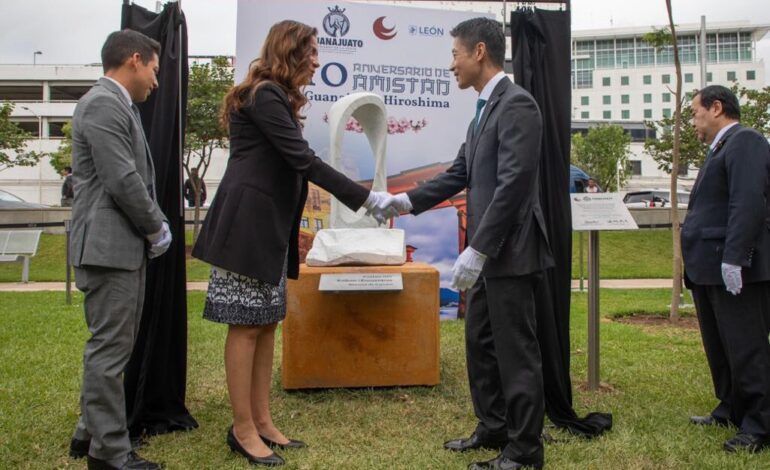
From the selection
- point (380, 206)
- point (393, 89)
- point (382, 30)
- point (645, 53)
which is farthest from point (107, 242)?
point (645, 53)

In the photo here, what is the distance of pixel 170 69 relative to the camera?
3746mm

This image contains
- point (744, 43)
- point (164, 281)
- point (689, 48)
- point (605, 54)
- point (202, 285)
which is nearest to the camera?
point (164, 281)

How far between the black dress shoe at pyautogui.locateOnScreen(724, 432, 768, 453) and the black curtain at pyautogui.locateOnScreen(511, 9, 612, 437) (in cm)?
77

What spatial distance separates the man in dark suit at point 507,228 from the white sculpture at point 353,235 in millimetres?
1575

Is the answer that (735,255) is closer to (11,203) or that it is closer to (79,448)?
(79,448)

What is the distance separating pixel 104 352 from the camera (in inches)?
113

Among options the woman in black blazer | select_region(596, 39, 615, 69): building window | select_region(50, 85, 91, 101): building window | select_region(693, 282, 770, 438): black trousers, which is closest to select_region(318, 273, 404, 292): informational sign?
the woman in black blazer

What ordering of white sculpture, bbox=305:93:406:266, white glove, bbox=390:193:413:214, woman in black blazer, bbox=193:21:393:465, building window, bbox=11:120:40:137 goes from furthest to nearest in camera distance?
building window, bbox=11:120:40:137 < white sculpture, bbox=305:93:406:266 < white glove, bbox=390:193:413:214 < woman in black blazer, bbox=193:21:393:465

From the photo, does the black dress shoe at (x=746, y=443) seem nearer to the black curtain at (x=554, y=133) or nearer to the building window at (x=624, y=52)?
the black curtain at (x=554, y=133)

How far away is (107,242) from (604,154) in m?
41.7

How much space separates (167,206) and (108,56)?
1002 millimetres

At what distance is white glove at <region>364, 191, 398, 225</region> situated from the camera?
3390 millimetres

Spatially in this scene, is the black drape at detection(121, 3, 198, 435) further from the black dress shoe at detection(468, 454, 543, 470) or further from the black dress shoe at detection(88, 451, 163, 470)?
the black dress shoe at detection(468, 454, 543, 470)

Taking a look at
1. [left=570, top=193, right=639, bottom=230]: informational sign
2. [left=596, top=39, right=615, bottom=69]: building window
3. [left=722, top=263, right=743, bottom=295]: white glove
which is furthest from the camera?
[left=596, top=39, right=615, bottom=69]: building window
